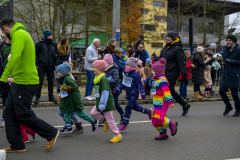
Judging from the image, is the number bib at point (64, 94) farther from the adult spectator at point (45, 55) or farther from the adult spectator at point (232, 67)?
the adult spectator at point (232, 67)

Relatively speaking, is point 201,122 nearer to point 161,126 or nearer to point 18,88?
point 161,126

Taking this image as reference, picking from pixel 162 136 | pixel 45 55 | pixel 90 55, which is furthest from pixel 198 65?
pixel 162 136

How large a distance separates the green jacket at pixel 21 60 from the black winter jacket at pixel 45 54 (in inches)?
197

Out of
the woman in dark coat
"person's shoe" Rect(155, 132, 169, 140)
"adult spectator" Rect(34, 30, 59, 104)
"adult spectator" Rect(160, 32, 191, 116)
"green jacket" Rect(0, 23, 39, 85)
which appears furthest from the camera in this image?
the woman in dark coat

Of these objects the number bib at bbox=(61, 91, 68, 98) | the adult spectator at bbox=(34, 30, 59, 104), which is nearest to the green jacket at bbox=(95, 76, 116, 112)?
the number bib at bbox=(61, 91, 68, 98)

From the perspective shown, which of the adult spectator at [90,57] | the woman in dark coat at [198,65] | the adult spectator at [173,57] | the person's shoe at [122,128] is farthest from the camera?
the woman in dark coat at [198,65]

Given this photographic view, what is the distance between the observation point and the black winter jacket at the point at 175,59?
284 inches

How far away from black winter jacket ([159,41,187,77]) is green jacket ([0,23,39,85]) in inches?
139

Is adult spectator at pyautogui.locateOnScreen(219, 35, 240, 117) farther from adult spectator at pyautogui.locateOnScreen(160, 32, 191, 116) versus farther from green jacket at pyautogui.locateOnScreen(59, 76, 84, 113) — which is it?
green jacket at pyautogui.locateOnScreen(59, 76, 84, 113)

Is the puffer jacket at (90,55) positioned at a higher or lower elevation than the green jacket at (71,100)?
higher

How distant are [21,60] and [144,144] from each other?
2.57m

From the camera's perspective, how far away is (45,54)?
9.78 metres

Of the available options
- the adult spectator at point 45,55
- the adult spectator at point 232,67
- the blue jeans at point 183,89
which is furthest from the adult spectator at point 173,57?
the blue jeans at point 183,89

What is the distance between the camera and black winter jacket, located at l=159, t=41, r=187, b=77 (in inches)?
284
